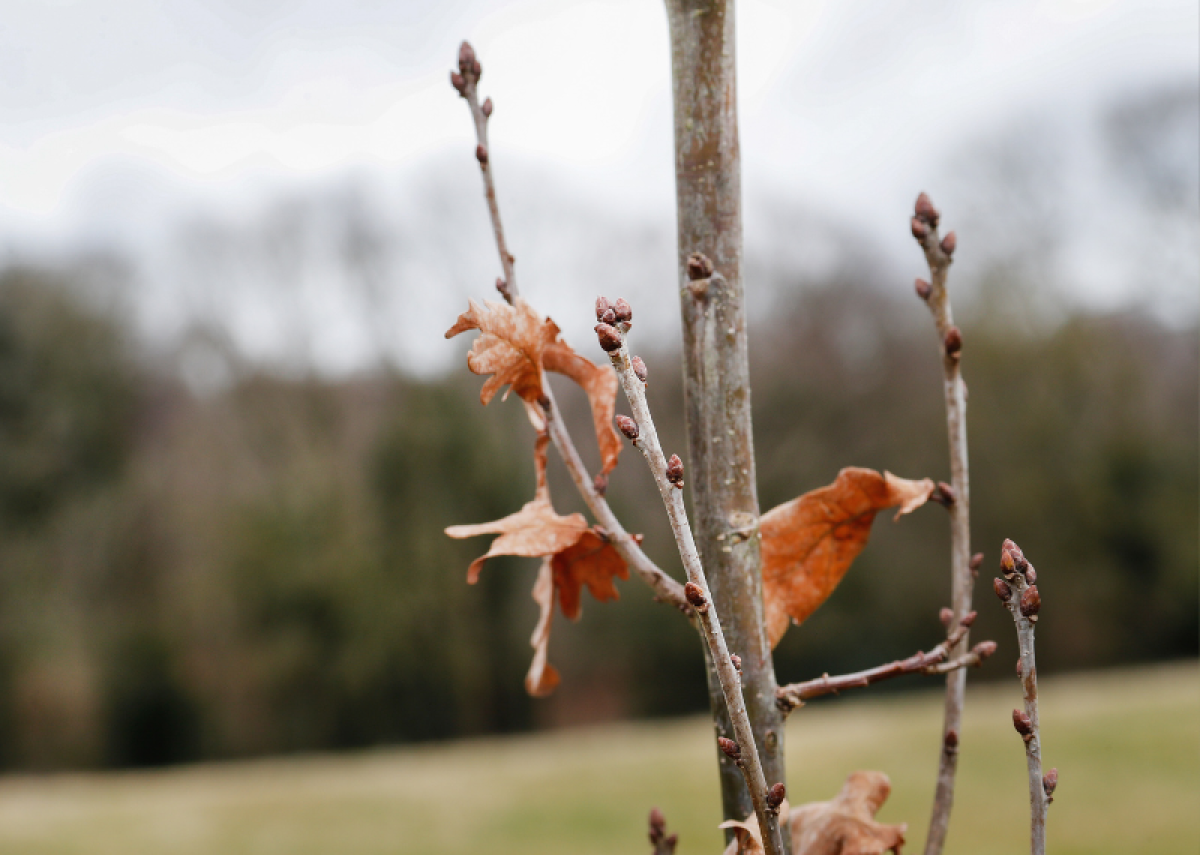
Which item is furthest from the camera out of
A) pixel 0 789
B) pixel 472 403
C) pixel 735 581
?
pixel 472 403

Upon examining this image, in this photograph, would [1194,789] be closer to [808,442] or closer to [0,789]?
[808,442]

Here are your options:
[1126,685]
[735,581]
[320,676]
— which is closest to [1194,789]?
[1126,685]

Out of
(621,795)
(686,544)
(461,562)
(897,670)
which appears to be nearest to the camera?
(686,544)

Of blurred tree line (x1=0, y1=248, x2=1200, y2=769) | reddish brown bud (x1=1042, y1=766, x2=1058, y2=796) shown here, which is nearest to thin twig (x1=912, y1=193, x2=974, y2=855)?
reddish brown bud (x1=1042, y1=766, x2=1058, y2=796)

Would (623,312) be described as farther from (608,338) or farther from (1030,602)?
(1030,602)

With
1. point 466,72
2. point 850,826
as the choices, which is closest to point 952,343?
point 850,826

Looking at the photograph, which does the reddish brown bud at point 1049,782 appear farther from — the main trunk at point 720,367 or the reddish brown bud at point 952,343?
the reddish brown bud at point 952,343

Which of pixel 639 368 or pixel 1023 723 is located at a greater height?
pixel 639 368
